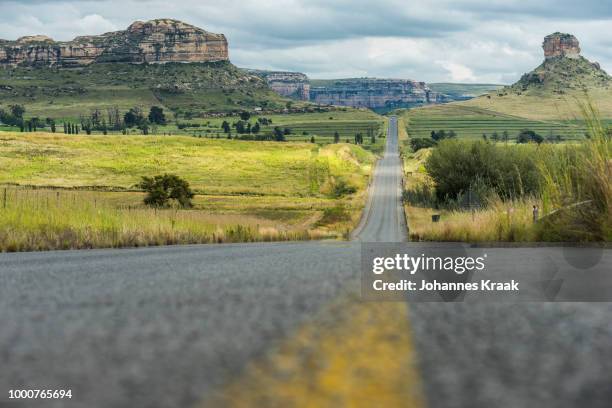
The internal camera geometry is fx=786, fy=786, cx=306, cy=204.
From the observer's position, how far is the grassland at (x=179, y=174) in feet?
48.8

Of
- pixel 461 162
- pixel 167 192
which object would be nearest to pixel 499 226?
pixel 461 162

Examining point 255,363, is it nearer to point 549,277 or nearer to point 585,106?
point 549,277

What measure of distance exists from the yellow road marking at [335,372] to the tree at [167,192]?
79.8 m

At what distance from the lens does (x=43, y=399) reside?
225 cm

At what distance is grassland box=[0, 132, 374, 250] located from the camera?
14.9 metres

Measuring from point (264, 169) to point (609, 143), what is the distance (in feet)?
437

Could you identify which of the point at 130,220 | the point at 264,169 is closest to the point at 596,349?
the point at 130,220

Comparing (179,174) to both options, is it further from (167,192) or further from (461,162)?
(461,162)

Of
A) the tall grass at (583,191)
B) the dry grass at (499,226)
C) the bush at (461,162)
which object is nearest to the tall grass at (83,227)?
the dry grass at (499,226)

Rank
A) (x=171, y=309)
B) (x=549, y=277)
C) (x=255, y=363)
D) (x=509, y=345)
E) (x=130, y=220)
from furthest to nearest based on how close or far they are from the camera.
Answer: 1. (x=130, y=220)
2. (x=549, y=277)
3. (x=171, y=309)
4. (x=509, y=345)
5. (x=255, y=363)

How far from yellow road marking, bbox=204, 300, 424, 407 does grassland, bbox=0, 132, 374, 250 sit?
10400 mm

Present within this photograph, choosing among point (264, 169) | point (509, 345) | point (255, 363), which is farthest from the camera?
point (264, 169)

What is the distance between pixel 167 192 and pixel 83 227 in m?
73.2

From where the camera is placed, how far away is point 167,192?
87.0 metres
